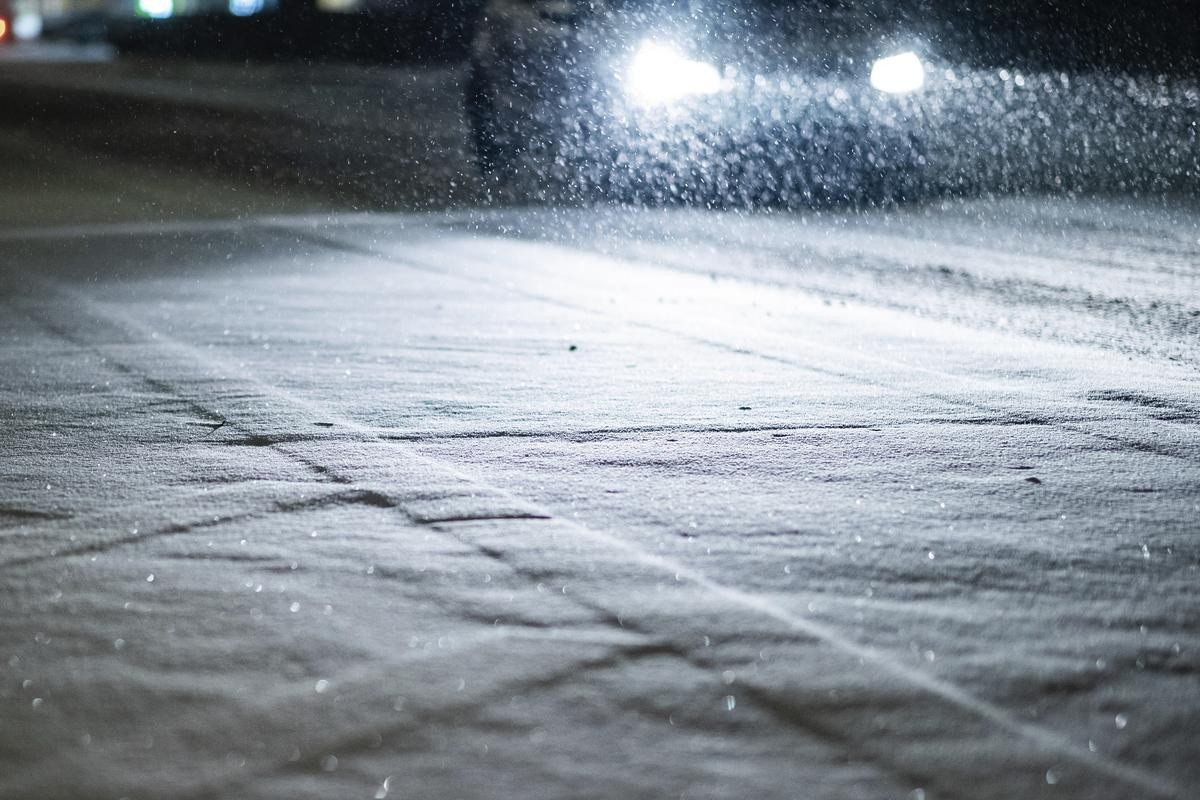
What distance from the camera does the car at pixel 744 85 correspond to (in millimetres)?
11383

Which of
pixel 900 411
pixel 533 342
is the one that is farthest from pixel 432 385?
pixel 900 411

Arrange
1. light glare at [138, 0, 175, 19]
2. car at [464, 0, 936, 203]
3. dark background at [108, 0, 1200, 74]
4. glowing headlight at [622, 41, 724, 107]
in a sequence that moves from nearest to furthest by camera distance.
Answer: car at [464, 0, 936, 203], glowing headlight at [622, 41, 724, 107], dark background at [108, 0, 1200, 74], light glare at [138, 0, 175, 19]

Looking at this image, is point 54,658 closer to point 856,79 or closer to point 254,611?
point 254,611

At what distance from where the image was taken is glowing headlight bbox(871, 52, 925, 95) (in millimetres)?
11455

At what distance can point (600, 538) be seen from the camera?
12.0 feet

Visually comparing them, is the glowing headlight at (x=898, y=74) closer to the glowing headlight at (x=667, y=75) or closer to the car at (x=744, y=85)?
the car at (x=744, y=85)

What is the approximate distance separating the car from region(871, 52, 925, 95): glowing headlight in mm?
13

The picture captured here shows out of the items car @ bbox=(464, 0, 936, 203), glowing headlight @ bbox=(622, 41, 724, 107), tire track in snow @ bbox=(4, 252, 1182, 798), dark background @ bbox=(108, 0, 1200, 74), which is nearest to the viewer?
tire track in snow @ bbox=(4, 252, 1182, 798)

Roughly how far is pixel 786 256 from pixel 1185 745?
6.58 metres

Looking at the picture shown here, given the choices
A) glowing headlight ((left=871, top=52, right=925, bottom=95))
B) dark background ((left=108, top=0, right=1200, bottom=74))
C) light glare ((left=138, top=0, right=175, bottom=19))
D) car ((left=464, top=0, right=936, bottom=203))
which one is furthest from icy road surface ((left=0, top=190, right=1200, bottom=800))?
light glare ((left=138, top=0, right=175, bottom=19))

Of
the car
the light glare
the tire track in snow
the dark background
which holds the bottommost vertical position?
the tire track in snow

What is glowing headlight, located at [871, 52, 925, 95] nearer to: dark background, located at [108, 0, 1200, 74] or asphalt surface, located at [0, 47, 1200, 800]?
dark background, located at [108, 0, 1200, 74]

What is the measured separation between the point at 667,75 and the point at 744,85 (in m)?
0.70

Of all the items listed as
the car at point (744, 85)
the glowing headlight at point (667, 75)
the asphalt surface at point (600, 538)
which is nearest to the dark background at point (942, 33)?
the car at point (744, 85)
